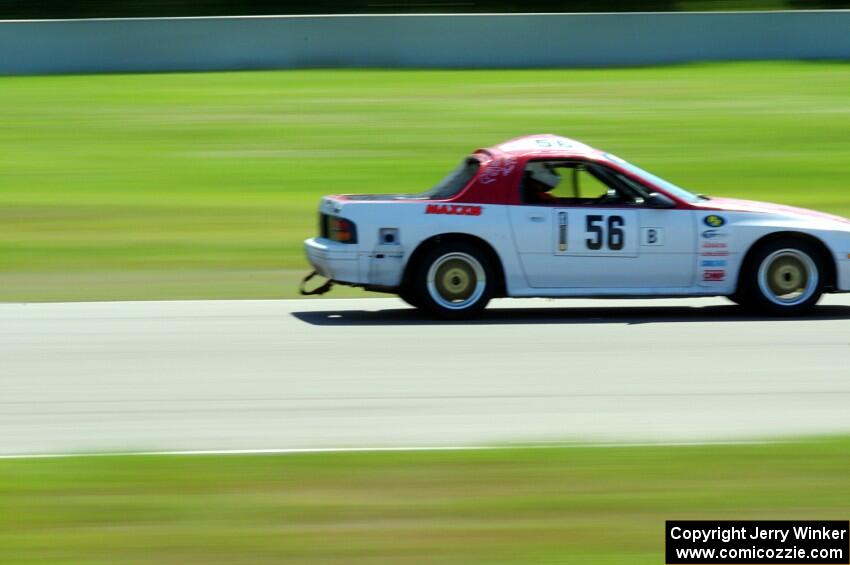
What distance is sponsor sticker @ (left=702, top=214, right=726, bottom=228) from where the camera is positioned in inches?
412

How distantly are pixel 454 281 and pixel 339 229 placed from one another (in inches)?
39.5

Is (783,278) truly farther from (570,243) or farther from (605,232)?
(570,243)

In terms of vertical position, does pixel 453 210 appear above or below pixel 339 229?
above

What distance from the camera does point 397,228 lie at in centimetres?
1036

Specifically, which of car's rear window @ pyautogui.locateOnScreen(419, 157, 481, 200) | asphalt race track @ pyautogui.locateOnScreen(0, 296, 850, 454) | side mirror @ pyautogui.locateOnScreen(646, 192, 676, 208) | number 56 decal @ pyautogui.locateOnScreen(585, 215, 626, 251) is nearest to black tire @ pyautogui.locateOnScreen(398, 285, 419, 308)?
asphalt race track @ pyautogui.locateOnScreen(0, 296, 850, 454)

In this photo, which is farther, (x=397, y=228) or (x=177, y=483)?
(x=397, y=228)

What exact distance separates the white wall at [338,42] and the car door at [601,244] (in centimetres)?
1524

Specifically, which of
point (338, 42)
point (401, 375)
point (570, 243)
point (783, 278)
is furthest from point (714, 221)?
point (338, 42)

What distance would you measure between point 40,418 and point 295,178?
1156cm

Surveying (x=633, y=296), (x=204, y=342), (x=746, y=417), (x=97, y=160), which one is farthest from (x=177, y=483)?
(x=97, y=160)

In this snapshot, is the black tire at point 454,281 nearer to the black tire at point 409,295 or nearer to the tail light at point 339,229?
the black tire at point 409,295

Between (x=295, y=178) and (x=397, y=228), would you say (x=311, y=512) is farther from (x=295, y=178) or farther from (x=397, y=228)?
(x=295, y=178)

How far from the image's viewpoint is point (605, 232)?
34.2 ft

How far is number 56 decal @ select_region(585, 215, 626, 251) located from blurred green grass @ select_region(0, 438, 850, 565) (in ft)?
13.5
